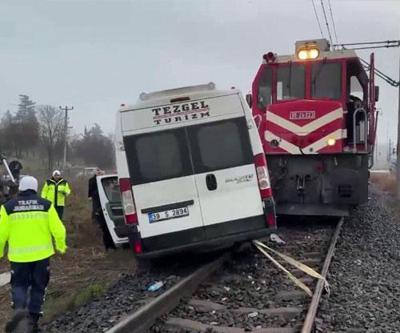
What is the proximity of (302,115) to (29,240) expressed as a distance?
7.48 m

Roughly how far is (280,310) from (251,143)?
2.83m

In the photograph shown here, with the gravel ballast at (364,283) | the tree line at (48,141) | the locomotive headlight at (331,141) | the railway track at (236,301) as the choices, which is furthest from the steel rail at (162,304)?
the tree line at (48,141)

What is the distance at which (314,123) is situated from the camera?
12.4 meters

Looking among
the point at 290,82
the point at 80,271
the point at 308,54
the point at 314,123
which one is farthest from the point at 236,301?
the point at 308,54

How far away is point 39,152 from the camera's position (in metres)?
45.6

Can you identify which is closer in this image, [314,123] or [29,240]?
[29,240]

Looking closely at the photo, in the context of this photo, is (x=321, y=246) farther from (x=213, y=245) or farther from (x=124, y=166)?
(x=124, y=166)

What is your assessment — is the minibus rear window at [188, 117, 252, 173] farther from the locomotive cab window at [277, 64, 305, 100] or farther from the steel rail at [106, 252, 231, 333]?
the locomotive cab window at [277, 64, 305, 100]

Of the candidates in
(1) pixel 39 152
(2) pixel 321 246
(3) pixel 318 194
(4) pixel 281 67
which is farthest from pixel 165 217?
(1) pixel 39 152

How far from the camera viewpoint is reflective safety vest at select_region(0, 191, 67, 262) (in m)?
6.43

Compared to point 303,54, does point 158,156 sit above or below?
below

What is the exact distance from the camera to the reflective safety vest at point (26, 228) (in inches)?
253

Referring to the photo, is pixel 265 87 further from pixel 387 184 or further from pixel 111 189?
pixel 387 184

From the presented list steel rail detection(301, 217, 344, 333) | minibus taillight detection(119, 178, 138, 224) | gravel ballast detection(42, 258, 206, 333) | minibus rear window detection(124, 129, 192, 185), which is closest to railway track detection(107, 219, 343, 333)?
steel rail detection(301, 217, 344, 333)
